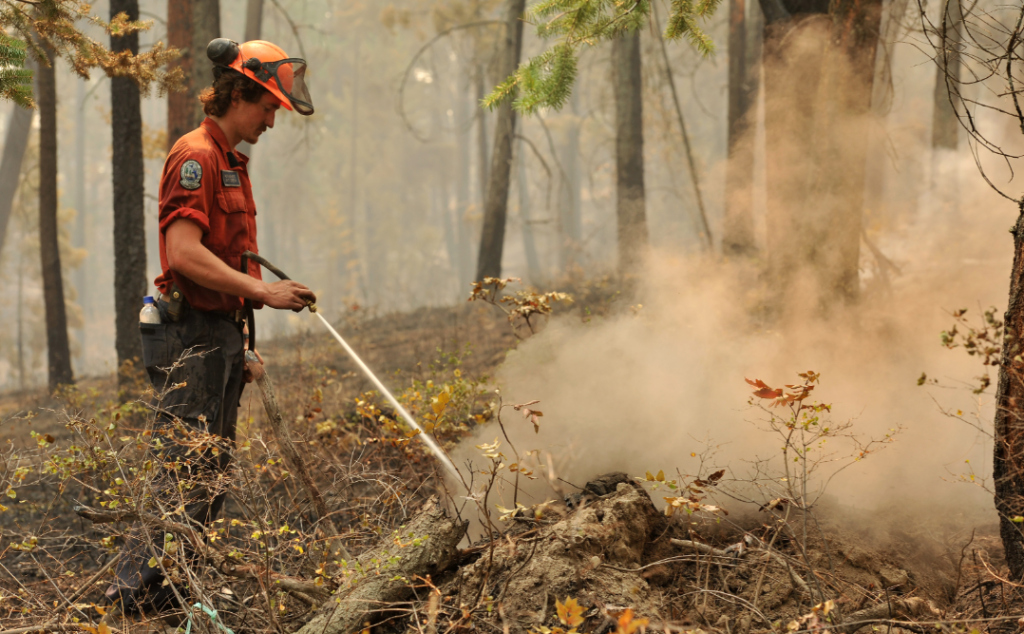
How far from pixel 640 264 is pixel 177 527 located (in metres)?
8.29

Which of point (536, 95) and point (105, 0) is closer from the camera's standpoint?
point (536, 95)

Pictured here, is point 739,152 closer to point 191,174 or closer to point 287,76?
point 287,76

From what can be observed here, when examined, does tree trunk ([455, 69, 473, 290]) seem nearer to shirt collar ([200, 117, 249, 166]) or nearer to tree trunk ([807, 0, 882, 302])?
tree trunk ([807, 0, 882, 302])

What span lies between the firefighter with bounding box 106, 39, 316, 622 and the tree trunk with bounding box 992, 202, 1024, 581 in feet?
9.40

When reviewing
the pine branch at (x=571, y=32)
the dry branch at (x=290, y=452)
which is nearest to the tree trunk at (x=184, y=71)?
the pine branch at (x=571, y=32)

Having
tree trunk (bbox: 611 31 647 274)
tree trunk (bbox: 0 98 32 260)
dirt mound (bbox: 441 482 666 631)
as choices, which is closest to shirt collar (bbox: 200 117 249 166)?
dirt mound (bbox: 441 482 666 631)

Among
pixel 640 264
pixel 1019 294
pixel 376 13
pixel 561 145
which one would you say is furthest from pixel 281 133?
pixel 1019 294

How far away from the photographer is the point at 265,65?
125 inches

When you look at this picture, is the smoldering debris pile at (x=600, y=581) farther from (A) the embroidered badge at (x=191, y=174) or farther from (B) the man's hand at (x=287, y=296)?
(A) the embroidered badge at (x=191, y=174)

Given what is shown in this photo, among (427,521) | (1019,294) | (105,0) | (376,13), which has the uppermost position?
(376,13)

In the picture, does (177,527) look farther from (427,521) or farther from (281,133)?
(281,133)

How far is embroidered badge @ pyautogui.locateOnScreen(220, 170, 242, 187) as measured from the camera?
10.2ft

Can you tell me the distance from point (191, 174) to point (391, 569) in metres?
1.89

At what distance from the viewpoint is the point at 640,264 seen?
10.0m
